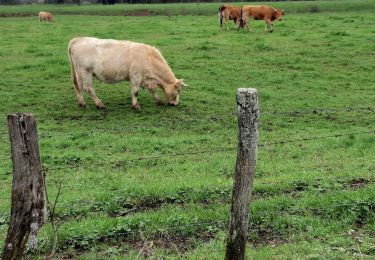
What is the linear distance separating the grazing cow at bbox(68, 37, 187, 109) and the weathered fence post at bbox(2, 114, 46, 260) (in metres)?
8.84

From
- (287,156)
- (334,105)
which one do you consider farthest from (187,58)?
(287,156)

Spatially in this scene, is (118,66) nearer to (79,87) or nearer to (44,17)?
(79,87)

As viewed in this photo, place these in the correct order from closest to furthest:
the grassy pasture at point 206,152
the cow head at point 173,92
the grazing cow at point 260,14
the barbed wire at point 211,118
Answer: the grassy pasture at point 206,152 → the barbed wire at point 211,118 → the cow head at point 173,92 → the grazing cow at point 260,14

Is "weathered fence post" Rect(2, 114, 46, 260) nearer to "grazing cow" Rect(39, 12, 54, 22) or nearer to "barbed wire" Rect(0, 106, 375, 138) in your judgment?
"barbed wire" Rect(0, 106, 375, 138)

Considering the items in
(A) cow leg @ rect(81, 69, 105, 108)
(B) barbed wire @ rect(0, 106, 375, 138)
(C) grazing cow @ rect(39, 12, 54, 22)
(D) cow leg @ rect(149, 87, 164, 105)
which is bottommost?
(B) barbed wire @ rect(0, 106, 375, 138)

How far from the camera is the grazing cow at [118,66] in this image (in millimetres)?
13109

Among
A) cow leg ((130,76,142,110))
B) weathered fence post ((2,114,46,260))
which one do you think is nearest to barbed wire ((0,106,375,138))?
cow leg ((130,76,142,110))

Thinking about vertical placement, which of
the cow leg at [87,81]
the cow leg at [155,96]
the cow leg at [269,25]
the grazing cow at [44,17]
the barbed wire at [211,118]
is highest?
the grazing cow at [44,17]

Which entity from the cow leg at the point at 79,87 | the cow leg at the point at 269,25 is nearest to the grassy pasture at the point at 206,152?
the cow leg at the point at 79,87

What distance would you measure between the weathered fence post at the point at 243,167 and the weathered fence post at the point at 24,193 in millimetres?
1701

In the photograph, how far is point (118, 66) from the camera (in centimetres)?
1311

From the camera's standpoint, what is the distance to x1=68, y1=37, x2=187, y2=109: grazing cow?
43.0ft

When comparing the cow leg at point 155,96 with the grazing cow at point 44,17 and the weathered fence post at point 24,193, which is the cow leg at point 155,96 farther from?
the grazing cow at point 44,17

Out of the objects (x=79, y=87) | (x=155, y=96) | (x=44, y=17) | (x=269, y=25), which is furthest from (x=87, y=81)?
(x=44, y=17)
